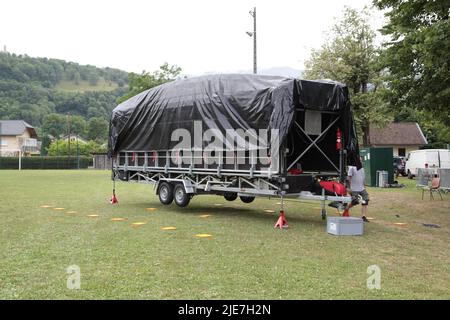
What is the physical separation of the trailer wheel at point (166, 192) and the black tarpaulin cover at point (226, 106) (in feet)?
3.83

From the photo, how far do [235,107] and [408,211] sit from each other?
688 cm

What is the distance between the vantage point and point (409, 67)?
619 inches

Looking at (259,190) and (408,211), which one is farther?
(408,211)

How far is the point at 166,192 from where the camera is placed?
15.5 m

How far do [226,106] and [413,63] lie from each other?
6.50 m

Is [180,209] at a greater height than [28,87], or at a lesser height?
lesser

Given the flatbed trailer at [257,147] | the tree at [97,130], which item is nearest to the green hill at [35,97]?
the tree at [97,130]

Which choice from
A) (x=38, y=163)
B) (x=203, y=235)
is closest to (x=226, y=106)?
(x=203, y=235)

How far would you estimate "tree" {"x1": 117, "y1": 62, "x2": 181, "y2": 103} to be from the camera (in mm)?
48469

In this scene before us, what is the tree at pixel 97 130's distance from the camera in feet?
437

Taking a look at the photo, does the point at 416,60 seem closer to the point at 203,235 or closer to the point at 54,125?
the point at 203,235

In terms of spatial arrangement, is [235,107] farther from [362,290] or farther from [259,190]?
[362,290]

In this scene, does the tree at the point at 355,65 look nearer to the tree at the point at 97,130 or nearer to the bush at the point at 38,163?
the bush at the point at 38,163

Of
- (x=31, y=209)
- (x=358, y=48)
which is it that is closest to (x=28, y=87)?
(x=358, y=48)
